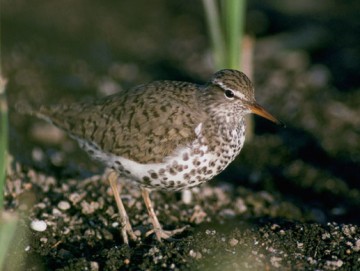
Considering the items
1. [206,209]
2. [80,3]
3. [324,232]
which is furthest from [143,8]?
[324,232]

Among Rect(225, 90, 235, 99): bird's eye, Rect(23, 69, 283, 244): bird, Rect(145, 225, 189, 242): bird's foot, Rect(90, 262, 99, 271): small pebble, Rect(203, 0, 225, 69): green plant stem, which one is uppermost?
Rect(203, 0, 225, 69): green plant stem

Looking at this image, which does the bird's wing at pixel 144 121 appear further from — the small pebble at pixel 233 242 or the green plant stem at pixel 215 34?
the green plant stem at pixel 215 34

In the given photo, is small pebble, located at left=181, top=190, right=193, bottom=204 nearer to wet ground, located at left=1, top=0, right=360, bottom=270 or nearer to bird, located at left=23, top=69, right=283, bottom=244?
wet ground, located at left=1, top=0, right=360, bottom=270

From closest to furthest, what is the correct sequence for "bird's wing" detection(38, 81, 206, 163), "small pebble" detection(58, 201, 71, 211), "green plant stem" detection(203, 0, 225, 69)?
"bird's wing" detection(38, 81, 206, 163)
"small pebble" detection(58, 201, 71, 211)
"green plant stem" detection(203, 0, 225, 69)

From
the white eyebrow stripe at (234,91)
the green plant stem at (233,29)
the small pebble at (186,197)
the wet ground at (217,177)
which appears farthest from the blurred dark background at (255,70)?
the white eyebrow stripe at (234,91)

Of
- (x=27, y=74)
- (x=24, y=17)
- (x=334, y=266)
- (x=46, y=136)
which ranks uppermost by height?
(x=24, y=17)

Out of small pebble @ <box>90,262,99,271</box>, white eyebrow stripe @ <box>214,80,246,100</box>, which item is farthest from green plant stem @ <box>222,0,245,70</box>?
small pebble @ <box>90,262,99,271</box>

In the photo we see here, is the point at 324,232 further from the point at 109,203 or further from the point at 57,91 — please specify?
the point at 57,91

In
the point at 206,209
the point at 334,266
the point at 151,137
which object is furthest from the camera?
the point at 206,209
